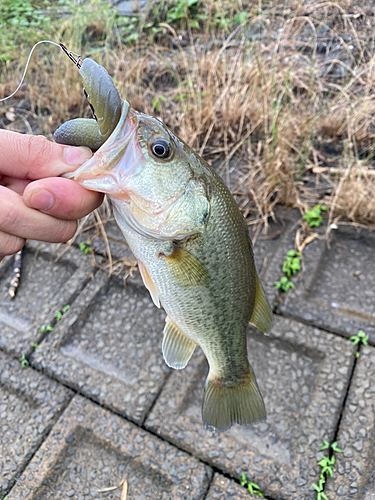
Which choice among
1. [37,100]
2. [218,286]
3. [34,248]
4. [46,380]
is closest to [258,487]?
[218,286]

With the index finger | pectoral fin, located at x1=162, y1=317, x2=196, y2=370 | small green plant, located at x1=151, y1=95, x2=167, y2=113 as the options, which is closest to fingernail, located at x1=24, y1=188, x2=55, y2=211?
the index finger

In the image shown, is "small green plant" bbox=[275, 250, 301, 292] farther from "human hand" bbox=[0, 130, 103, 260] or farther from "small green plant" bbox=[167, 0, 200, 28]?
"small green plant" bbox=[167, 0, 200, 28]

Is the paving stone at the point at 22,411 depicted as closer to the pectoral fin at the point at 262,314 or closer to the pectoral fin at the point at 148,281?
the pectoral fin at the point at 148,281

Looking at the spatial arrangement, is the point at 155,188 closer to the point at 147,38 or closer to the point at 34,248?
the point at 34,248

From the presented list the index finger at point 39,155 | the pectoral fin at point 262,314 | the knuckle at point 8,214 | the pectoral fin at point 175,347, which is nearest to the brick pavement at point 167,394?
the pectoral fin at point 175,347

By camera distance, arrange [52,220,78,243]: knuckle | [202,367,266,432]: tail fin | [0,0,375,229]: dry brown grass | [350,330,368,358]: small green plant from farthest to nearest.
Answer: [0,0,375,229]: dry brown grass, [350,330,368,358]: small green plant, [202,367,266,432]: tail fin, [52,220,78,243]: knuckle

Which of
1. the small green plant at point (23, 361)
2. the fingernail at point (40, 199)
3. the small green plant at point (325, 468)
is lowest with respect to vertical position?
the small green plant at point (23, 361)
